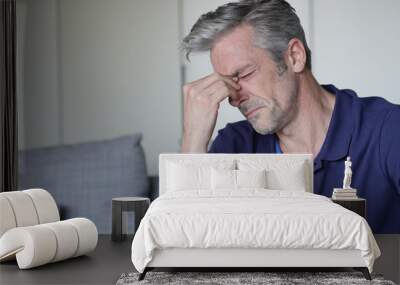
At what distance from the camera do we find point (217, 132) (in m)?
6.96

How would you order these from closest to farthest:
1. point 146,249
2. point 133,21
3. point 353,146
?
point 146,249, point 353,146, point 133,21

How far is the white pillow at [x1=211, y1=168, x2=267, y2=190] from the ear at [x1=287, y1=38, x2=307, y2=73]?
49.6 inches

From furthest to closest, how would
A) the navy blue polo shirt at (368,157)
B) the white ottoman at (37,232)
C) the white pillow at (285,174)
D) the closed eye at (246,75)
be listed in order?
the closed eye at (246,75), the navy blue polo shirt at (368,157), the white pillow at (285,174), the white ottoman at (37,232)

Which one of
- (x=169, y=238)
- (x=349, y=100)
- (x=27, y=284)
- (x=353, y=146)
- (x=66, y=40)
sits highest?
(x=66, y=40)

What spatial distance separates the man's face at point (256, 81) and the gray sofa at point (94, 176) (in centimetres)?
110

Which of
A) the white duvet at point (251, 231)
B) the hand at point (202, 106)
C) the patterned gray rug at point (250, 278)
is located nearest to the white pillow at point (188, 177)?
the hand at point (202, 106)

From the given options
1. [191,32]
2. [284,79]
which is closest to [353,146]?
[284,79]

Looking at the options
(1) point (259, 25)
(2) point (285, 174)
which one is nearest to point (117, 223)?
(2) point (285, 174)

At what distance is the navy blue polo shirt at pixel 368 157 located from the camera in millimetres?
6613

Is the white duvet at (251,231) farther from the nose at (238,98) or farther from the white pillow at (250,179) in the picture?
the nose at (238,98)

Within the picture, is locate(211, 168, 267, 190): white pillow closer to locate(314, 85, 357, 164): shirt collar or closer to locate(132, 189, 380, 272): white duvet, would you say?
locate(314, 85, 357, 164): shirt collar

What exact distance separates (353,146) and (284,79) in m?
0.89

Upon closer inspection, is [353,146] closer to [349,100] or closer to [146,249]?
[349,100]

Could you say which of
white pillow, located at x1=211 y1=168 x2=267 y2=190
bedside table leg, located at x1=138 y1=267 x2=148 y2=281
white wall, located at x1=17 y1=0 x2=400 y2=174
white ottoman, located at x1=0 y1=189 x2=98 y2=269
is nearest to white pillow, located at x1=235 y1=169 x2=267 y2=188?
white pillow, located at x1=211 y1=168 x2=267 y2=190
